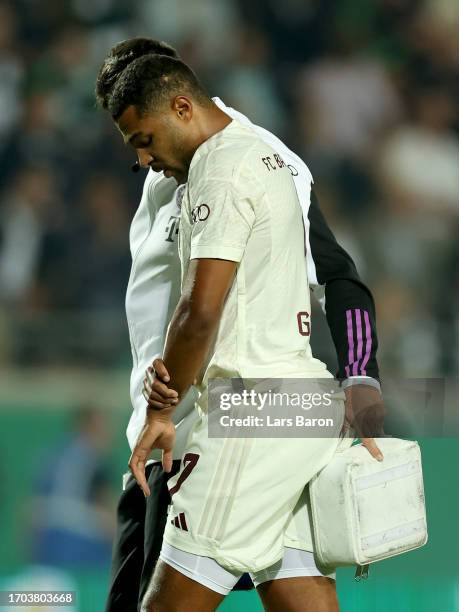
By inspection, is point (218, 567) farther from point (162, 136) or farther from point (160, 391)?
point (162, 136)

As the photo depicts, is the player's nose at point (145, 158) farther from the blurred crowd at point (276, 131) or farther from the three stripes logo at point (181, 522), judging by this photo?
the blurred crowd at point (276, 131)

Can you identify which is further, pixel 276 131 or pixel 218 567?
pixel 276 131

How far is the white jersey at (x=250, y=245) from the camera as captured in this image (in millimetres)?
1838

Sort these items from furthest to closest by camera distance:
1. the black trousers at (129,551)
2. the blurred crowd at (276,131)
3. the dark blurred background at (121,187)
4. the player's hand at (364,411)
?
the blurred crowd at (276,131), the dark blurred background at (121,187), the black trousers at (129,551), the player's hand at (364,411)

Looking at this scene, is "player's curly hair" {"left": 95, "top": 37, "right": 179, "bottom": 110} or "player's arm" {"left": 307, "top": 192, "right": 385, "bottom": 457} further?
"player's arm" {"left": 307, "top": 192, "right": 385, "bottom": 457}

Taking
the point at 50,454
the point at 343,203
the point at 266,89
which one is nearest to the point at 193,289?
the point at 50,454

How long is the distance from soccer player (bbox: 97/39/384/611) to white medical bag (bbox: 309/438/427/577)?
0.23m

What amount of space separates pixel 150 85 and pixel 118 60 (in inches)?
7.4

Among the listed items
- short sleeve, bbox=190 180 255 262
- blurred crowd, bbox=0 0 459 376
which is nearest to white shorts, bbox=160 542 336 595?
short sleeve, bbox=190 180 255 262

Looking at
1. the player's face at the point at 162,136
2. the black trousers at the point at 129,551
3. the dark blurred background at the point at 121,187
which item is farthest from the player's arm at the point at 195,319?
the dark blurred background at the point at 121,187

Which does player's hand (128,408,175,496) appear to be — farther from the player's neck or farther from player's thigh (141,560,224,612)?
the player's neck

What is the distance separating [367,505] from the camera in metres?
1.91

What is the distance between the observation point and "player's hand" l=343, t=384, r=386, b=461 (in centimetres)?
204

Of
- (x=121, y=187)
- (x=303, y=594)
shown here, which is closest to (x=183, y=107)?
(x=303, y=594)
